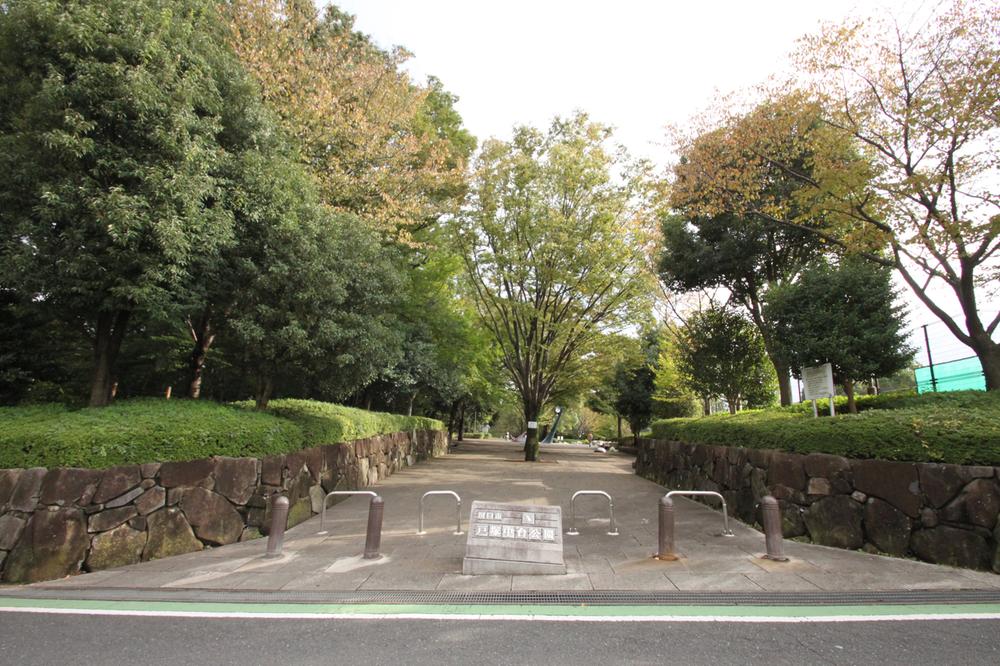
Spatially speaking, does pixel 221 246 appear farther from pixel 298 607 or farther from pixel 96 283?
pixel 298 607

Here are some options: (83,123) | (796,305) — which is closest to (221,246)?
(83,123)

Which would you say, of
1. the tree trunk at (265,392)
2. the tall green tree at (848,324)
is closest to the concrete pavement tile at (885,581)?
the tall green tree at (848,324)

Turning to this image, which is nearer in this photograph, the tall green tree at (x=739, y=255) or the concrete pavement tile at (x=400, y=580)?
the concrete pavement tile at (x=400, y=580)

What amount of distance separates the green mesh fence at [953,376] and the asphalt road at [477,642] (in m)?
9.69

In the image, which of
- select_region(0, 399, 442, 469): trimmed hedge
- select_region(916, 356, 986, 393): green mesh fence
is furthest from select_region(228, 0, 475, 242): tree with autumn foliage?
select_region(916, 356, 986, 393): green mesh fence

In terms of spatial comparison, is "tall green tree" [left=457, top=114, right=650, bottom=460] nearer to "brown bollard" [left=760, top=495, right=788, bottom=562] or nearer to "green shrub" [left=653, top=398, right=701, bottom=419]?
"green shrub" [left=653, top=398, right=701, bottom=419]

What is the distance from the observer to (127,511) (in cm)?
633

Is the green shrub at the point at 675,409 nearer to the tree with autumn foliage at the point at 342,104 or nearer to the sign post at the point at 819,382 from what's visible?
the sign post at the point at 819,382

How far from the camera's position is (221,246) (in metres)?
8.45

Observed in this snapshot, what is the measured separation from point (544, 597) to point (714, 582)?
195cm

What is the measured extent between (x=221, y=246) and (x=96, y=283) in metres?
1.91

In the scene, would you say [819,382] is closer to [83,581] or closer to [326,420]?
[326,420]

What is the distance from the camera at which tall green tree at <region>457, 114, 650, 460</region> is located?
17.9m

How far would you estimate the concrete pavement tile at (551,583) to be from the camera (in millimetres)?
5418
